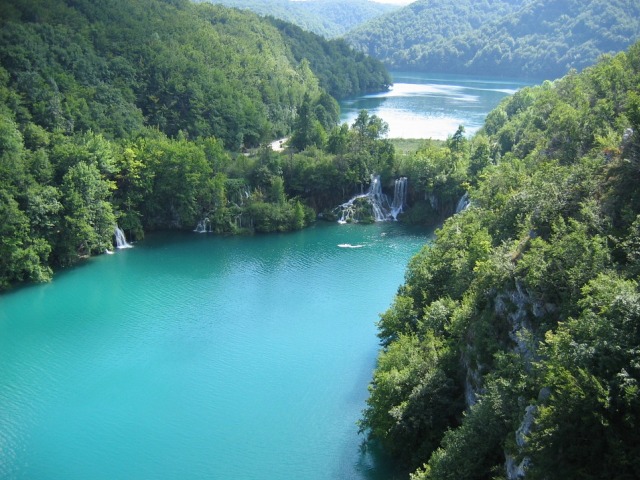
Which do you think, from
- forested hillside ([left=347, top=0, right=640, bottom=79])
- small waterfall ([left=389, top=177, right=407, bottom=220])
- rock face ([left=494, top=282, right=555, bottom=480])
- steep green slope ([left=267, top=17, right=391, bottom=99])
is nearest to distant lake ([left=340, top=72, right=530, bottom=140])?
steep green slope ([left=267, top=17, right=391, bottom=99])

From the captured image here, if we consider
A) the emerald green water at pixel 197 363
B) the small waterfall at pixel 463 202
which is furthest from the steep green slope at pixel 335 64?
the emerald green water at pixel 197 363

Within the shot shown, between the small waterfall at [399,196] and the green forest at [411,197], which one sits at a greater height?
the green forest at [411,197]

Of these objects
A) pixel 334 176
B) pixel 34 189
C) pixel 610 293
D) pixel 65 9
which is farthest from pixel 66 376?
pixel 65 9

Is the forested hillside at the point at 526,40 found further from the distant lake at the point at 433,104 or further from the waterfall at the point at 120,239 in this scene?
the waterfall at the point at 120,239

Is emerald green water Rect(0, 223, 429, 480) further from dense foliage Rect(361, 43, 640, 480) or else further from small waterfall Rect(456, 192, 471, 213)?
small waterfall Rect(456, 192, 471, 213)

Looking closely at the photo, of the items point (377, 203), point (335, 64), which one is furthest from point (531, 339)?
point (335, 64)
